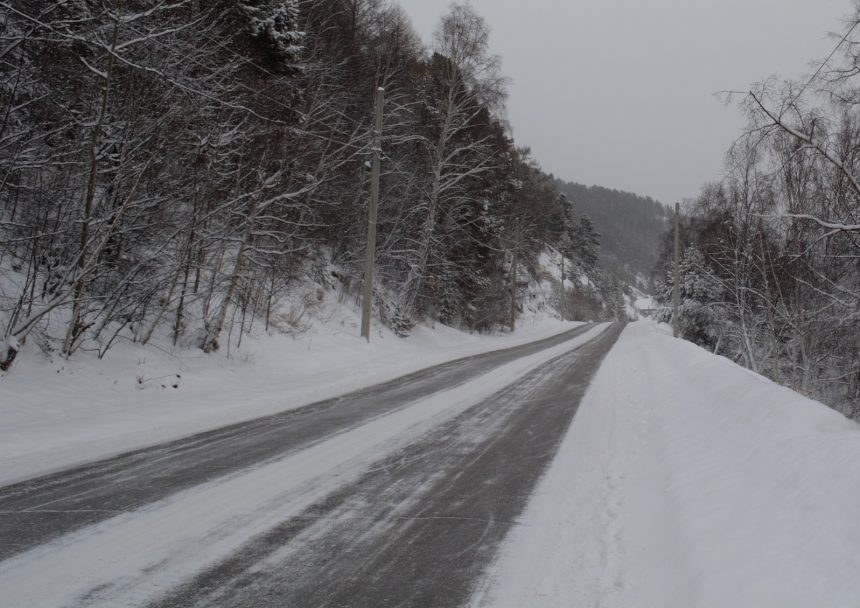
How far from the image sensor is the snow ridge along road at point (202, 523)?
2656 millimetres

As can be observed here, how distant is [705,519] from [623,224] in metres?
183

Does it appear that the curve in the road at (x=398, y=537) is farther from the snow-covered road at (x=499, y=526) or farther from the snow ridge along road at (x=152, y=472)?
the snow ridge along road at (x=152, y=472)

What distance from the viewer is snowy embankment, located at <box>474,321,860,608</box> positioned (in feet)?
8.17

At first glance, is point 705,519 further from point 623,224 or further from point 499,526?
point 623,224

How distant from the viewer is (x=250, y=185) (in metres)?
11.5

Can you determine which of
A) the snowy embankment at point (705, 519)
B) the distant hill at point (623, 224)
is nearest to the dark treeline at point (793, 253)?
the snowy embankment at point (705, 519)

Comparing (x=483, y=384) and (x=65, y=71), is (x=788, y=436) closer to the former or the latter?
(x=483, y=384)

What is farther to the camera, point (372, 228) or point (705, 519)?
point (372, 228)

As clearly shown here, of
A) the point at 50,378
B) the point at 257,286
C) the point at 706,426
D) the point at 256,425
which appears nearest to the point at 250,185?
the point at 257,286

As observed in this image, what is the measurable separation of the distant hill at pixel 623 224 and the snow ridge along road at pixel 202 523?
459 feet

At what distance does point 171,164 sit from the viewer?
8.84m

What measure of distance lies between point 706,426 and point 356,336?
12.0 m

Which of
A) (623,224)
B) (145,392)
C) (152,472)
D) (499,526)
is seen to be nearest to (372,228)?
(145,392)

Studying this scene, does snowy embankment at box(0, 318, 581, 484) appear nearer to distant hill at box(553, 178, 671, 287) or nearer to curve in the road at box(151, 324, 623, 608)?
curve in the road at box(151, 324, 623, 608)
